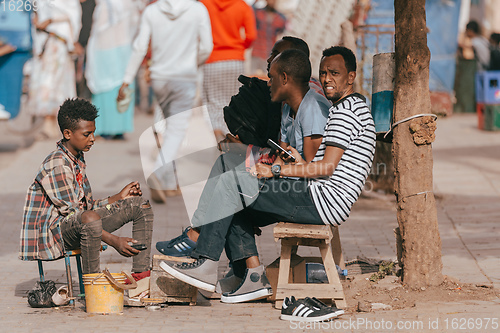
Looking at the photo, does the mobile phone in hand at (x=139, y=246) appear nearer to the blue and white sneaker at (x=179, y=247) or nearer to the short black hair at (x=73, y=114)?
the blue and white sneaker at (x=179, y=247)

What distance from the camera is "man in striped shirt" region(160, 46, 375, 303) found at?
4613mm

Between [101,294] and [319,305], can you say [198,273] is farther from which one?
[319,305]

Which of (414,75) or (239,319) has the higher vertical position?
(414,75)

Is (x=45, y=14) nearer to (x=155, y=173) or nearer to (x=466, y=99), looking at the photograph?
(x=155, y=173)

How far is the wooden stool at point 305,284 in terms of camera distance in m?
4.55

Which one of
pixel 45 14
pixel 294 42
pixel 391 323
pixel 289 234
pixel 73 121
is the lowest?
pixel 391 323

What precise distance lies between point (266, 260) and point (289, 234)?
4.81 ft

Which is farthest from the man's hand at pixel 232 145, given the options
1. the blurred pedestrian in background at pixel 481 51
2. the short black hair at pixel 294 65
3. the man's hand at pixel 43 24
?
the blurred pedestrian in background at pixel 481 51

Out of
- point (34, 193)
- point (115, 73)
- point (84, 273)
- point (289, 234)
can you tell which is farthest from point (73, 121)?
point (115, 73)

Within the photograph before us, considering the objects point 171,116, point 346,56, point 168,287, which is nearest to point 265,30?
point 171,116

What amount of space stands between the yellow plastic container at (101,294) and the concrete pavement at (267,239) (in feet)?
0.24

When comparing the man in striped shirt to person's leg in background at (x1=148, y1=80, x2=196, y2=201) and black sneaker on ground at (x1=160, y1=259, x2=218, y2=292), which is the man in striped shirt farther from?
person's leg in background at (x1=148, y1=80, x2=196, y2=201)

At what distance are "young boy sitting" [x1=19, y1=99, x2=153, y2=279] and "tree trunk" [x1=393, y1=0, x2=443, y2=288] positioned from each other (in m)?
1.66

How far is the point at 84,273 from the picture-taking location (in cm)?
464
